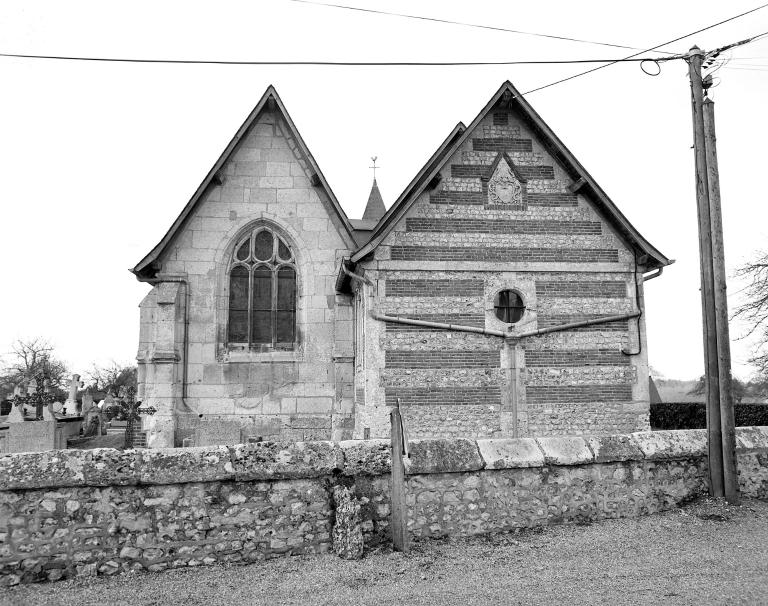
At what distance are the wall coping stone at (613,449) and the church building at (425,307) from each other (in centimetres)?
516

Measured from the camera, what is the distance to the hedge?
18297mm

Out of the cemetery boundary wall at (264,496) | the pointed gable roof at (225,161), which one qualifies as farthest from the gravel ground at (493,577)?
the pointed gable roof at (225,161)

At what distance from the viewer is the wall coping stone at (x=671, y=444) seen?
672cm

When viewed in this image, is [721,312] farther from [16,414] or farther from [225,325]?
[16,414]

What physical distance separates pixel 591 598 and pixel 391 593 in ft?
4.54

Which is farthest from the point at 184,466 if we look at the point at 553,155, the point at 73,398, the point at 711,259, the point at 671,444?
the point at 73,398

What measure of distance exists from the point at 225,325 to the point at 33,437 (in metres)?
5.69

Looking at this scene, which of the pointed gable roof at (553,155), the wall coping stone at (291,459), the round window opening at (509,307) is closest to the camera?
the wall coping stone at (291,459)

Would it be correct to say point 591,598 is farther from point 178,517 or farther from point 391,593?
point 178,517

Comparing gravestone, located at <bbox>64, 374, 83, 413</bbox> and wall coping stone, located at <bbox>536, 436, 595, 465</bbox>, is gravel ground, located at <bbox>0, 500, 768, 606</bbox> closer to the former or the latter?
wall coping stone, located at <bbox>536, 436, 595, 465</bbox>

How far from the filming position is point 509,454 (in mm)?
6238

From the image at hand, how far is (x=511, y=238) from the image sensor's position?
13.1 meters

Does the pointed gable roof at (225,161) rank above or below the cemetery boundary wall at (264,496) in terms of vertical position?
above

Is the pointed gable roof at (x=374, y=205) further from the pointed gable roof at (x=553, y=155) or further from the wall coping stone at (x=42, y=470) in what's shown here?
the wall coping stone at (x=42, y=470)
